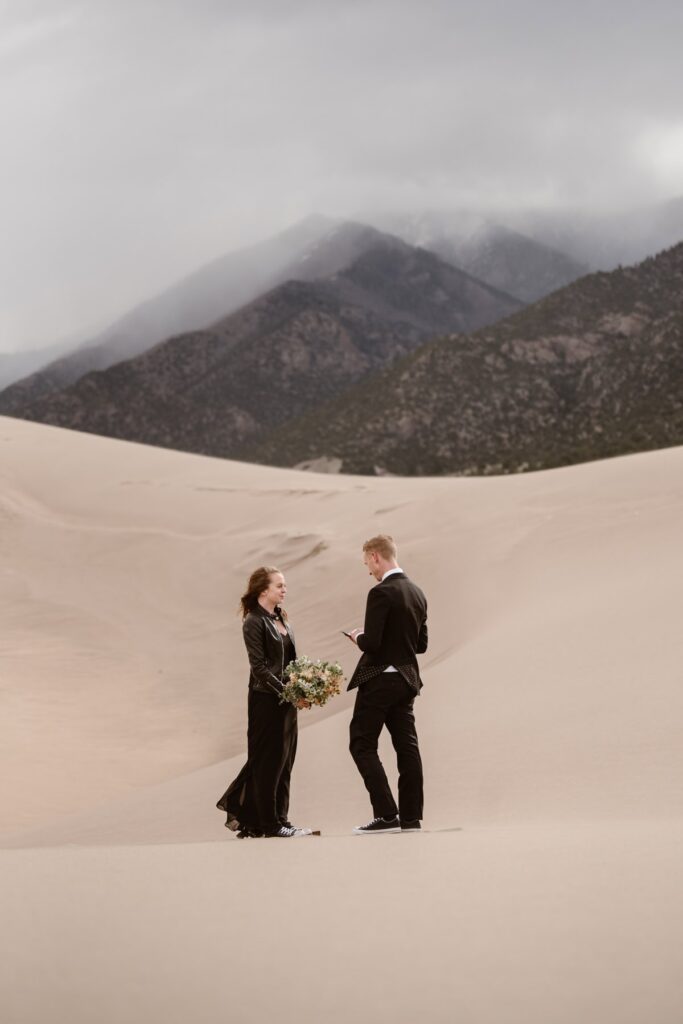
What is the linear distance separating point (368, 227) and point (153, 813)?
144 meters

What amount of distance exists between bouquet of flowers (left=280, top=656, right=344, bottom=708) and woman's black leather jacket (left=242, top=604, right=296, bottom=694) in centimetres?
8

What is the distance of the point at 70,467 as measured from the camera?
1000 inches

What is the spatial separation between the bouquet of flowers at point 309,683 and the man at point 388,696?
0.15 metres

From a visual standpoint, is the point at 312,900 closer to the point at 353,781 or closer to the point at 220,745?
the point at 353,781

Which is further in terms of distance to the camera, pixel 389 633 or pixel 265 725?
pixel 265 725

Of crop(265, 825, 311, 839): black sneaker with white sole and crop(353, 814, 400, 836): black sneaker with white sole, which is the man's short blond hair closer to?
crop(353, 814, 400, 836): black sneaker with white sole

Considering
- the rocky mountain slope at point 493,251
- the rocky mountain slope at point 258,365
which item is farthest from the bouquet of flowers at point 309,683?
the rocky mountain slope at point 493,251

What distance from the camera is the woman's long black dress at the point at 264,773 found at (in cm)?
617

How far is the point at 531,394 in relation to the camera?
52.0 metres

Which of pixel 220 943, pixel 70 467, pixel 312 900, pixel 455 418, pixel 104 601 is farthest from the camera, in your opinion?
pixel 455 418

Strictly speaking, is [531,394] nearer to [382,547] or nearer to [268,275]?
[382,547]

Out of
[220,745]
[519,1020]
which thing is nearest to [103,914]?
[519,1020]

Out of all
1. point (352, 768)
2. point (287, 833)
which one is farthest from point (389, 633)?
point (352, 768)

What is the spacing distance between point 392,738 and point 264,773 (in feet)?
2.37
